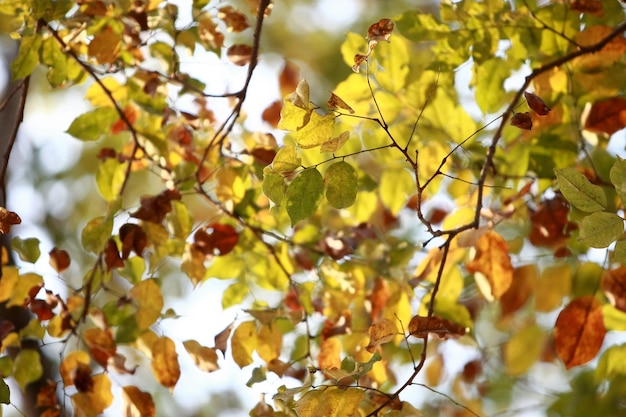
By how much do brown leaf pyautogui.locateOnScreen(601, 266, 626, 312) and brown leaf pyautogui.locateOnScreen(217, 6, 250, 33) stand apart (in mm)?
691

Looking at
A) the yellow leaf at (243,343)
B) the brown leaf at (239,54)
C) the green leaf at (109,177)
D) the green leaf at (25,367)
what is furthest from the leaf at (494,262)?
the green leaf at (25,367)

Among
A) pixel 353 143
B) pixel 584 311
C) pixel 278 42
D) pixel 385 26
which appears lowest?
pixel 584 311

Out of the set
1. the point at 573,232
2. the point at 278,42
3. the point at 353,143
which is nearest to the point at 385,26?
the point at 353,143

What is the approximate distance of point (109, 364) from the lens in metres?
1.22

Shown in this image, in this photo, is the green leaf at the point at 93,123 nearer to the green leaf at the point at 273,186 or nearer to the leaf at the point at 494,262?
the green leaf at the point at 273,186

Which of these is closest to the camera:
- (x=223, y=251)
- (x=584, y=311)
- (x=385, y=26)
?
(x=385, y=26)

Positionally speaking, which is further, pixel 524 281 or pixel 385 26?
pixel 524 281

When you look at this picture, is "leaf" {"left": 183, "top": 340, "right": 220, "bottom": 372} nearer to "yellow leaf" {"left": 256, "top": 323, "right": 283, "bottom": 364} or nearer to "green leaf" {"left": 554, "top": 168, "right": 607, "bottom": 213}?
"yellow leaf" {"left": 256, "top": 323, "right": 283, "bottom": 364}

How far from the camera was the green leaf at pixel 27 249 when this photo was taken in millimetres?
1187

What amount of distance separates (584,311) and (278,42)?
2.30m

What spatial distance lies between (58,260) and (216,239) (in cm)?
25

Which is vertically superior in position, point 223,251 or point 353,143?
point 353,143

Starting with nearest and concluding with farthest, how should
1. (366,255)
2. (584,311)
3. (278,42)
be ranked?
(584,311), (366,255), (278,42)

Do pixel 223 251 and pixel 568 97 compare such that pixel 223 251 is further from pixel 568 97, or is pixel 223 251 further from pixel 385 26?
pixel 568 97
